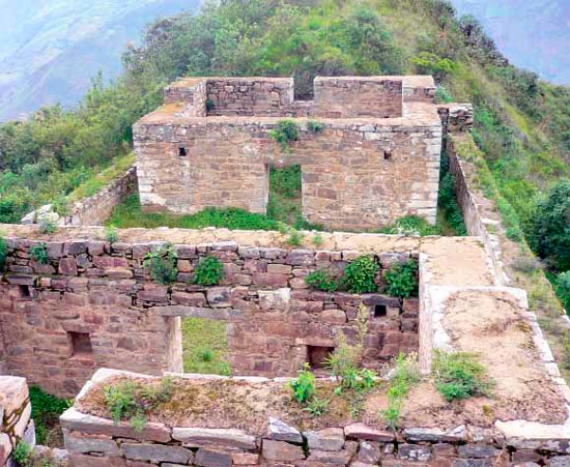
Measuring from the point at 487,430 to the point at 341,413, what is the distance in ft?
2.92


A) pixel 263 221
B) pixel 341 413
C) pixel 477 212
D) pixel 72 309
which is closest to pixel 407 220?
pixel 477 212

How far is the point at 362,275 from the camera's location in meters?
6.96

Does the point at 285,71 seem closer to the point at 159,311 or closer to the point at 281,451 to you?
the point at 159,311

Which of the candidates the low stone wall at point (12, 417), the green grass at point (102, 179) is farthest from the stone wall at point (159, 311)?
the green grass at point (102, 179)

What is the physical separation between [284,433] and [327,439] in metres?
0.27

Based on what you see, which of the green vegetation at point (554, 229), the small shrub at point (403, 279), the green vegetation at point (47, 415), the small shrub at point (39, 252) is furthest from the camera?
the green vegetation at point (554, 229)

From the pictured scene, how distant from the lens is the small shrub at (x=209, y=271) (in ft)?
23.5

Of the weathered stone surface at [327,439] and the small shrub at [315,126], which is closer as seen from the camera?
the weathered stone surface at [327,439]

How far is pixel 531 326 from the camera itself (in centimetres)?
525

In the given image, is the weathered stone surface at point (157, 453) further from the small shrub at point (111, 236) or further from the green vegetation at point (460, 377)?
the small shrub at point (111, 236)

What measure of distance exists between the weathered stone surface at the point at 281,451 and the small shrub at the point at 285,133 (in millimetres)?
8035

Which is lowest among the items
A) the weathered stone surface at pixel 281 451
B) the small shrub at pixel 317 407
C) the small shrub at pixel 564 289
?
the small shrub at pixel 564 289

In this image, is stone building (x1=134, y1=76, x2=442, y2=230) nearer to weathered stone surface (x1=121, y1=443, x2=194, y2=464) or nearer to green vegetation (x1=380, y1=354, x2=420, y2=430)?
green vegetation (x1=380, y1=354, x2=420, y2=430)

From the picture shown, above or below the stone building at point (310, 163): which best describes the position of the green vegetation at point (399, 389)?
above
